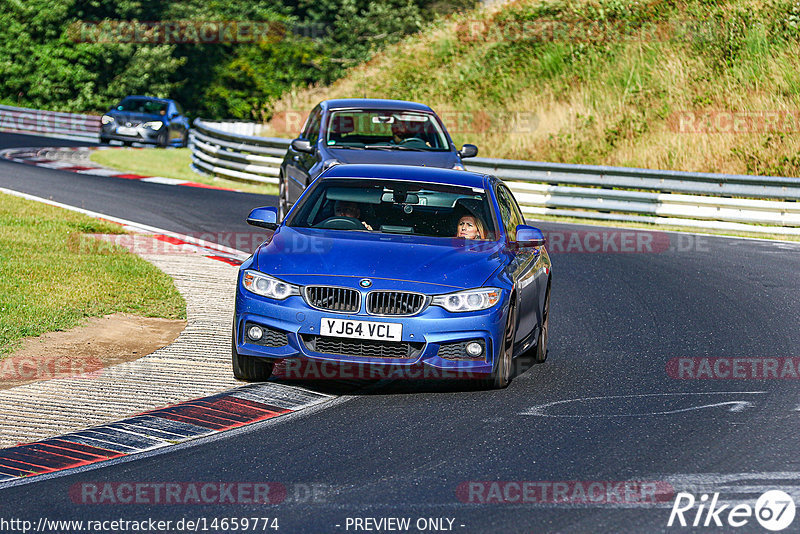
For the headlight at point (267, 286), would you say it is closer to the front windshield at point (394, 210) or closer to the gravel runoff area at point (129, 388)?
the gravel runoff area at point (129, 388)

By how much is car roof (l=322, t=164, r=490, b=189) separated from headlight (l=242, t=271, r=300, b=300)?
1.64m

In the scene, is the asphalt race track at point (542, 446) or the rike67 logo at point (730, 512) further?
the asphalt race track at point (542, 446)

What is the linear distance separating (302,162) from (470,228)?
7.28 meters

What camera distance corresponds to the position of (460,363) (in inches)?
320

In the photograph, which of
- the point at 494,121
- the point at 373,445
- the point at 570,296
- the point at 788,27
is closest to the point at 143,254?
the point at 570,296

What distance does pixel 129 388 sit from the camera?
8305 millimetres

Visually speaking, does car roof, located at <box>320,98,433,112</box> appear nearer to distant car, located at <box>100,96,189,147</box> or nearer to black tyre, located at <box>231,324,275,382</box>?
Result: black tyre, located at <box>231,324,275,382</box>

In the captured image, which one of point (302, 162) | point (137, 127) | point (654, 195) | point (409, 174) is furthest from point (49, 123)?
point (409, 174)

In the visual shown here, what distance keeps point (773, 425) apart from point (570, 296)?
5.57 meters

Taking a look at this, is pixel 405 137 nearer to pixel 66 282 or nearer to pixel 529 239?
pixel 66 282

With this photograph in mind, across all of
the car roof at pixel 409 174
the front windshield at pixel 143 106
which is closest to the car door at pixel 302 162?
the car roof at pixel 409 174

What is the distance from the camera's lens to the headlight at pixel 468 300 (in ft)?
26.6

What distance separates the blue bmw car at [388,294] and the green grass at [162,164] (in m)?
14.9

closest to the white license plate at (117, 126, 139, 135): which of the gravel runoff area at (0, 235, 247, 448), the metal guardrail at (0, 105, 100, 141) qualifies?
the metal guardrail at (0, 105, 100, 141)
